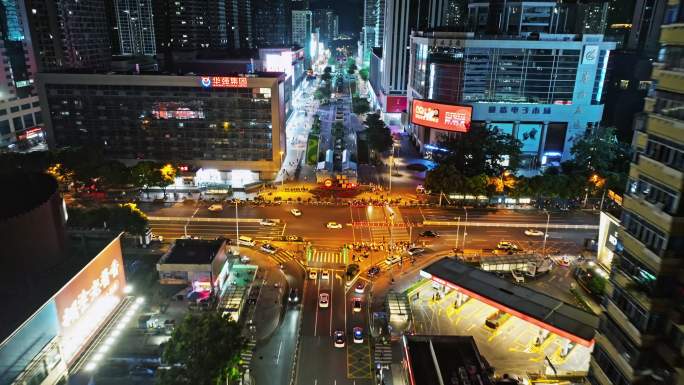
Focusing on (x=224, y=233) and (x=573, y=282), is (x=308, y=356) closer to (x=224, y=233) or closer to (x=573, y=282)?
(x=224, y=233)

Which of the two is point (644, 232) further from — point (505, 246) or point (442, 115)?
point (442, 115)

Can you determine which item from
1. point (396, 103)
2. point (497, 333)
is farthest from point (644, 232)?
point (396, 103)

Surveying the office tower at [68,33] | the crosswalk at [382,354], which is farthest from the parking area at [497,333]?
the office tower at [68,33]

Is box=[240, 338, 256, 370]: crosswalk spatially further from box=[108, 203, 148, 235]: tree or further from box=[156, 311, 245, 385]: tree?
box=[108, 203, 148, 235]: tree

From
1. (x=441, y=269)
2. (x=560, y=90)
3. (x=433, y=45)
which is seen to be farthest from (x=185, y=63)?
(x=441, y=269)

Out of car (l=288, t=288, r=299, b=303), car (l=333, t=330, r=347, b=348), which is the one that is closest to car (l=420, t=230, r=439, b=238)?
car (l=288, t=288, r=299, b=303)

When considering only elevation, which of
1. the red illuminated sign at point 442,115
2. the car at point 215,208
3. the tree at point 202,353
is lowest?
the car at point 215,208

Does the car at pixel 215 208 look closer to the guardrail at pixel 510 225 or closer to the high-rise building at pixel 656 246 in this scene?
the guardrail at pixel 510 225
